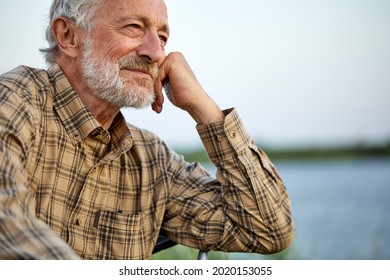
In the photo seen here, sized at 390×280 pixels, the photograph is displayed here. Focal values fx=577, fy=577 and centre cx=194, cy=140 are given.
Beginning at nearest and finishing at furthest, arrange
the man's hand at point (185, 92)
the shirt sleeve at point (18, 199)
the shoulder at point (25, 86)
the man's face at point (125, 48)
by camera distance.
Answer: the shirt sleeve at point (18, 199), the shoulder at point (25, 86), the man's face at point (125, 48), the man's hand at point (185, 92)

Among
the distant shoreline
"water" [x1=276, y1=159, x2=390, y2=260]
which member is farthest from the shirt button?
the distant shoreline

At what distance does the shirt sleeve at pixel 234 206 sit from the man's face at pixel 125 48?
0.29 meters

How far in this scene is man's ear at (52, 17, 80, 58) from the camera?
2096 millimetres

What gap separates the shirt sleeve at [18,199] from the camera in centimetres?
132

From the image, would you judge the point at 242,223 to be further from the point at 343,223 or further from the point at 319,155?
the point at 319,155

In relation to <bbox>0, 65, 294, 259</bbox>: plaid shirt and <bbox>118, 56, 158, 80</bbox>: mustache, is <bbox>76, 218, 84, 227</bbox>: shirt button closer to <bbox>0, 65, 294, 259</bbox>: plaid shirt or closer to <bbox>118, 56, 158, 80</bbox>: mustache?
<bbox>0, 65, 294, 259</bbox>: plaid shirt

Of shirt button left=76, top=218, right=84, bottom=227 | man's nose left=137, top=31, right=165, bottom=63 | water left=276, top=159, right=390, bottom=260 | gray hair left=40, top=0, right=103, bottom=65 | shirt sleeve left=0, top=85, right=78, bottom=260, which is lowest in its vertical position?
water left=276, top=159, right=390, bottom=260

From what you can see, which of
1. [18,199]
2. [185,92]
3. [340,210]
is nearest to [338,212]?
[340,210]

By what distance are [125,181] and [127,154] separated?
0.11 meters

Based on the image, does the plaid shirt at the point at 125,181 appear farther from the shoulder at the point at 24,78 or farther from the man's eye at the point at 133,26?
the man's eye at the point at 133,26

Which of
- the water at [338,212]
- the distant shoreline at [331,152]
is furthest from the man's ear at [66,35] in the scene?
the distant shoreline at [331,152]

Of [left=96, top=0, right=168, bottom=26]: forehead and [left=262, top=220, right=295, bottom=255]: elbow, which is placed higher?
[left=96, top=0, right=168, bottom=26]: forehead

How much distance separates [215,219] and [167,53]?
668mm
